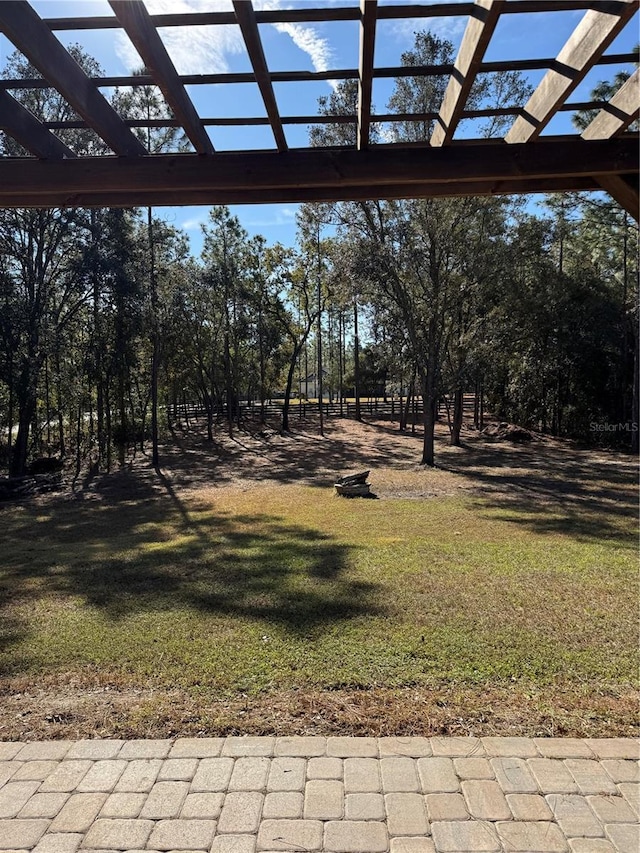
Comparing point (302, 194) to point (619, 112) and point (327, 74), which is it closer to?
point (327, 74)

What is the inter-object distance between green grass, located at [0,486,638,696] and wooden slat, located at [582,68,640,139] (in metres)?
2.83

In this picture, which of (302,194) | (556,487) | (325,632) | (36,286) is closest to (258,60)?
(302,194)

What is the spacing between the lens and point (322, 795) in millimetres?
2080

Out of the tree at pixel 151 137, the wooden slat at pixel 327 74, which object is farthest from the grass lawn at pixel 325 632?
the tree at pixel 151 137

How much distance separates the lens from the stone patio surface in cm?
186

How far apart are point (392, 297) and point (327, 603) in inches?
424

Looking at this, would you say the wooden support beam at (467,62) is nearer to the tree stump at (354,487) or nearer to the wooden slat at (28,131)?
the wooden slat at (28,131)

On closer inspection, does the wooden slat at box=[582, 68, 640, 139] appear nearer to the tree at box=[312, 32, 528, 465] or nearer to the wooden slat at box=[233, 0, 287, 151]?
the wooden slat at box=[233, 0, 287, 151]

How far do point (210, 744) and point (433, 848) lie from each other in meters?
1.09

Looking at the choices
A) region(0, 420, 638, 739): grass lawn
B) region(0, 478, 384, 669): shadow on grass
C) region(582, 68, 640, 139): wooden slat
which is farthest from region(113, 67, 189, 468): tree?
region(582, 68, 640, 139): wooden slat

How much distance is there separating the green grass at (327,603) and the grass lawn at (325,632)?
2 cm

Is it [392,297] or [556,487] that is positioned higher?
[392,297]

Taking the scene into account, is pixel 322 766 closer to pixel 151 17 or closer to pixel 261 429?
pixel 151 17

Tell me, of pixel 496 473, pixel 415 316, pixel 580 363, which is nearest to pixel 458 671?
pixel 496 473
